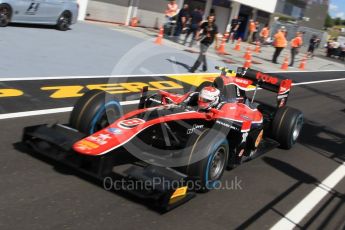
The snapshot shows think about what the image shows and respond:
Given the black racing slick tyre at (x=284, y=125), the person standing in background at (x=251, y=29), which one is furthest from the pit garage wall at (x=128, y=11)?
the black racing slick tyre at (x=284, y=125)

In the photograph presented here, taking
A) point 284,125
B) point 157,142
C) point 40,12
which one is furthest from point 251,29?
point 157,142

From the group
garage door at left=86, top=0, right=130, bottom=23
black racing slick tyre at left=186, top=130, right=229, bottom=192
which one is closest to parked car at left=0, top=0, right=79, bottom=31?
garage door at left=86, top=0, right=130, bottom=23

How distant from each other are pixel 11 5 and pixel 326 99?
11.2 metres

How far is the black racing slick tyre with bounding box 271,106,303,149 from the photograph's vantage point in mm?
8031

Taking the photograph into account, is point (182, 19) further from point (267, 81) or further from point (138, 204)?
point (138, 204)

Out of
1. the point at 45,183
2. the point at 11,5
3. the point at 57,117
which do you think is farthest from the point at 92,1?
the point at 45,183

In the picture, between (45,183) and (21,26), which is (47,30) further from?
→ (45,183)

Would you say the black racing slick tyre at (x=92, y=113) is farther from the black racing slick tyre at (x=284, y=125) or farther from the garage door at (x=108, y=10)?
the garage door at (x=108, y=10)

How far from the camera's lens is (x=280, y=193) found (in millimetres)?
6301

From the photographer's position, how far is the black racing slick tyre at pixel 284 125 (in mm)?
8031

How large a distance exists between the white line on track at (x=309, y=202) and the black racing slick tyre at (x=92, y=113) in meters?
2.70

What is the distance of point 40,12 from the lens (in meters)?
15.1

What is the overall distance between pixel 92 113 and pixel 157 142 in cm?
97

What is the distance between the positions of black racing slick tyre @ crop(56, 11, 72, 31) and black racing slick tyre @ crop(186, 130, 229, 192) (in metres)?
12.1
